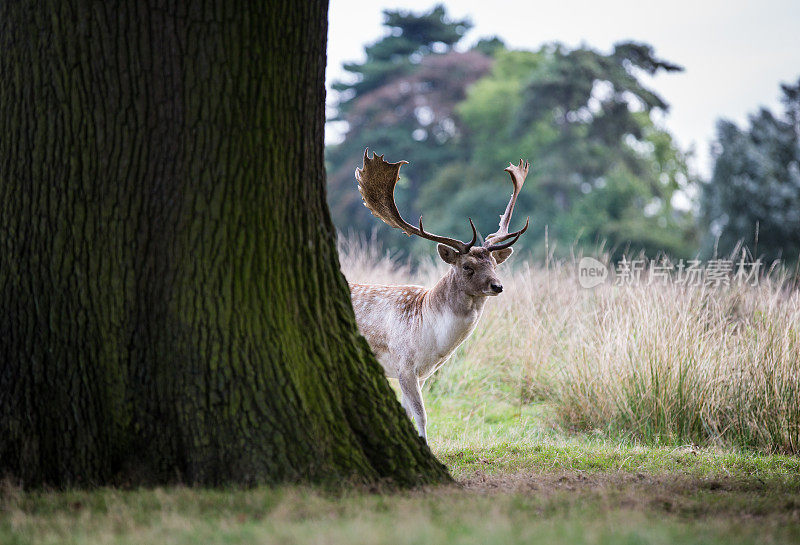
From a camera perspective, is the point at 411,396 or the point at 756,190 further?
the point at 756,190

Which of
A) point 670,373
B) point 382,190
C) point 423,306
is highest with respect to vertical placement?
point 382,190

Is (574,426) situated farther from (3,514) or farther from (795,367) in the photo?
(3,514)

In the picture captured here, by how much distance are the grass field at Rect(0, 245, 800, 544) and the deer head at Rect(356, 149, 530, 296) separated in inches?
48.3

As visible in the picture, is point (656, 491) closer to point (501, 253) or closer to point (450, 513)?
point (450, 513)

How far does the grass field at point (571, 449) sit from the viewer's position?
3111 millimetres

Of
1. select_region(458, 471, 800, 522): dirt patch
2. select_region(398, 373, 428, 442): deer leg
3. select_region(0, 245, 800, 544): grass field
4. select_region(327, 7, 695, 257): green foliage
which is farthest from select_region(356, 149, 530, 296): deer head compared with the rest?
select_region(327, 7, 695, 257): green foliage

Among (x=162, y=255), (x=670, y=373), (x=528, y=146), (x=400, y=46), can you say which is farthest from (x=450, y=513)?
(x=400, y=46)

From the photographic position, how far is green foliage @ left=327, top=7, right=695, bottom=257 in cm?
3244

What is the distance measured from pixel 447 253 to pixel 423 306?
522mm

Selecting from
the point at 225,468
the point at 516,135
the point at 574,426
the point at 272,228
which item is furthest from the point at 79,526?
the point at 516,135

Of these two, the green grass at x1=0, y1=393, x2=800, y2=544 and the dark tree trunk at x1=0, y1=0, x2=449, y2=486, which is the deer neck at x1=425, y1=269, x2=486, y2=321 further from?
the dark tree trunk at x1=0, y1=0, x2=449, y2=486

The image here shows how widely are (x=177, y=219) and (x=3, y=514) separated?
1361mm

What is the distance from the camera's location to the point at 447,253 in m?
6.37

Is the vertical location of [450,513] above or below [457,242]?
below
